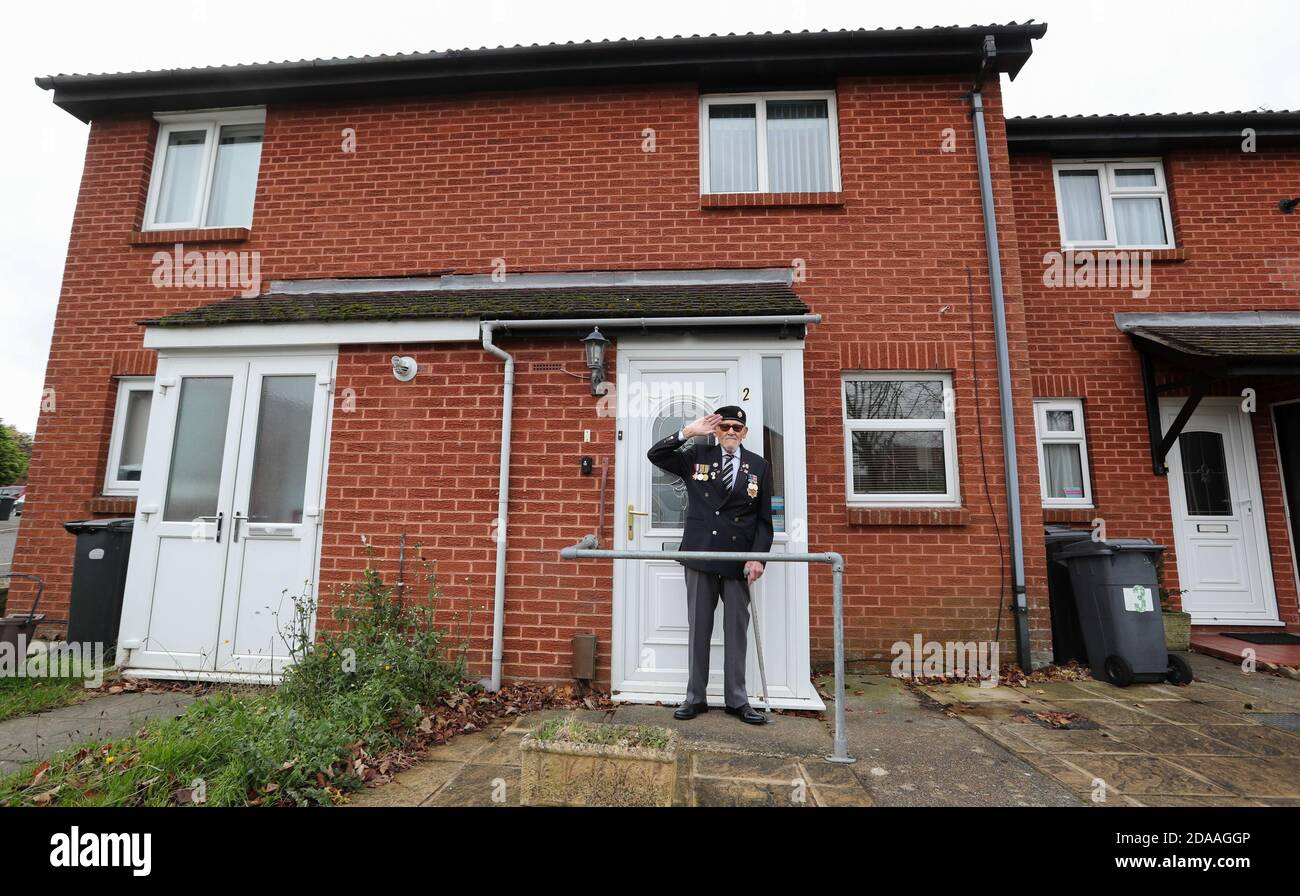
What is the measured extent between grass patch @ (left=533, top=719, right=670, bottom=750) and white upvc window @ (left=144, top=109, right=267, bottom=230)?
6568 millimetres

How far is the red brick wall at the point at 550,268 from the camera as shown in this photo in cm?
448

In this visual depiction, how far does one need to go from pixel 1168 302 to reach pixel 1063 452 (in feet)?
6.89

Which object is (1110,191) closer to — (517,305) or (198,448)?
(517,305)

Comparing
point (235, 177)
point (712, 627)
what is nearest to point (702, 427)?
point (712, 627)

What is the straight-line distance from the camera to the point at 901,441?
5.17 m

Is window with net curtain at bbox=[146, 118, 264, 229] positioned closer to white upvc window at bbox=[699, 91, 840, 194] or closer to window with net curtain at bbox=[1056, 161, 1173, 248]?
white upvc window at bbox=[699, 91, 840, 194]

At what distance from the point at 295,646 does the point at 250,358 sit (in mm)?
2447

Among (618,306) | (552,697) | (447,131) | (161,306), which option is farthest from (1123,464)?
(161,306)

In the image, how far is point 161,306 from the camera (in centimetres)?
594

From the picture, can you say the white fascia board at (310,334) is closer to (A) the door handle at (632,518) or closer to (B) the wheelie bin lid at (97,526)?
(B) the wheelie bin lid at (97,526)

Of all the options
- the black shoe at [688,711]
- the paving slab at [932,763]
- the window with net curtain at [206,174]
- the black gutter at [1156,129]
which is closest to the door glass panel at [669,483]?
the black shoe at [688,711]

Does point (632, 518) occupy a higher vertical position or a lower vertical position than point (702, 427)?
lower
